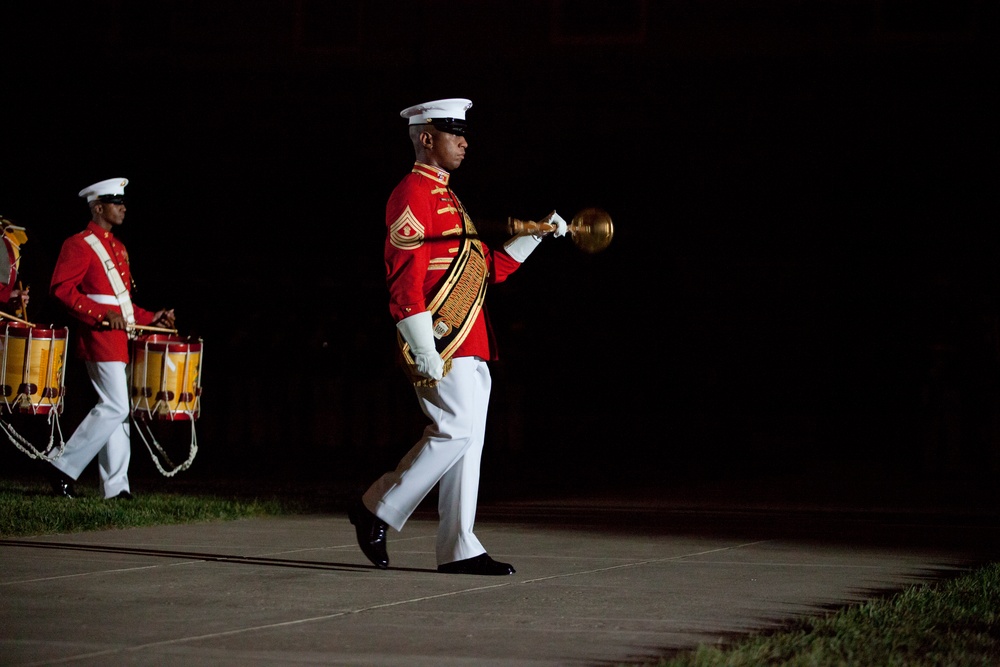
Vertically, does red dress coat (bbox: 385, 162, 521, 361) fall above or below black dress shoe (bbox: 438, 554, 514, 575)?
above

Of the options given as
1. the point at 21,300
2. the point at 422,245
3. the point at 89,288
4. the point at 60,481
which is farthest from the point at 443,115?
the point at 60,481

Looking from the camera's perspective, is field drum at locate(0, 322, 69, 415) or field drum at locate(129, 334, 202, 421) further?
field drum at locate(129, 334, 202, 421)

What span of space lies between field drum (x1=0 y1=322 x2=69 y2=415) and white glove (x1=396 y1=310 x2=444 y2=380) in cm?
394

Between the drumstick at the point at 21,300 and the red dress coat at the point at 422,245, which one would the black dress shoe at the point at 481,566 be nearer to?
the red dress coat at the point at 422,245

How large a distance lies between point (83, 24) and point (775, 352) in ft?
34.2

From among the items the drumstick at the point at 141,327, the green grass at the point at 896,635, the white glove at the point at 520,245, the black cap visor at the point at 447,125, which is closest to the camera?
the green grass at the point at 896,635

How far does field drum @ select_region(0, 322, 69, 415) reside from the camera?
9680 mm

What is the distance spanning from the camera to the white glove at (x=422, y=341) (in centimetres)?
652

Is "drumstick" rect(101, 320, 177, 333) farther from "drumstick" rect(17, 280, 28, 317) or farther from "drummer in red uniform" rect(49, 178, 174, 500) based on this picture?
"drumstick" rect(17, 280, 28, 317)

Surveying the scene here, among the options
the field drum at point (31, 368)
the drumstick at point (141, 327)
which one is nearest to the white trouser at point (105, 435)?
the drumstick at point (141, 327)

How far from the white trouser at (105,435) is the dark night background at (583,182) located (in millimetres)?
6466

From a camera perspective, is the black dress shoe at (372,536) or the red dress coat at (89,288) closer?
the black dress shoe at (372,536)

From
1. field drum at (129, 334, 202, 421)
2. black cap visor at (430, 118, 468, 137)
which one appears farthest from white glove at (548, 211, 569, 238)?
field drum at (129, 334, 202, 421)

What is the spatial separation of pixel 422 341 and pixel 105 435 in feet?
14.5
